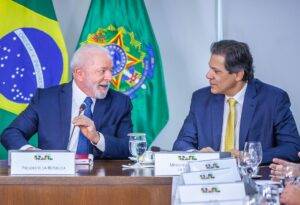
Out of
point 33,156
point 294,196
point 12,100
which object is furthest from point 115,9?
point 294,196

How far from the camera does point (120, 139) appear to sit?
379 centimetres

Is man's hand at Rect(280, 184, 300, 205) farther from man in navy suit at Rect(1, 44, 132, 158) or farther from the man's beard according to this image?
the man's beard

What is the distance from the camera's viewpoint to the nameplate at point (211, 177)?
2.28 metres

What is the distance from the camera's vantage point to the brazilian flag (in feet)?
15.8

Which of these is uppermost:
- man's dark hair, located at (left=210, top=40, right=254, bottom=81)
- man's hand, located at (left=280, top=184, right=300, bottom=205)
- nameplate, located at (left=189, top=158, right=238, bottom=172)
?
man's dark hair, located at (left=210, top=40, right=254, bottom=81)

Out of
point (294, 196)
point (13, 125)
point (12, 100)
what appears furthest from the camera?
point (12, 100)

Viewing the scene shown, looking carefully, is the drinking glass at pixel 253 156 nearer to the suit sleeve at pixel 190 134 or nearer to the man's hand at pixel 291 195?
the man's hand at pixel 291 195

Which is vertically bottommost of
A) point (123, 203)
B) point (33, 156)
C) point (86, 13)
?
point (123, 203)

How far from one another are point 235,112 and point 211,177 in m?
1.70

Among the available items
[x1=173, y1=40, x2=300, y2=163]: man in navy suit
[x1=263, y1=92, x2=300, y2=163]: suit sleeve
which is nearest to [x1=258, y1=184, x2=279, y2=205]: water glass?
[x1=263, y1=92, x2=300, y2=163]: suit sleeve

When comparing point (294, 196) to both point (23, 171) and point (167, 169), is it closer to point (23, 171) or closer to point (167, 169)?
point (167, 169)

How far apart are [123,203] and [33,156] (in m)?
0.47

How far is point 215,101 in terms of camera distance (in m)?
4.03

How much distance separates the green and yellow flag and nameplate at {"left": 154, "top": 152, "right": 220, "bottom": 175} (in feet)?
6.75
